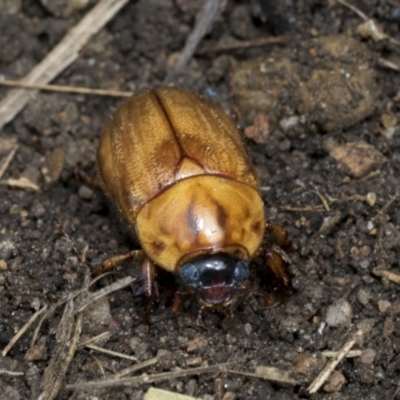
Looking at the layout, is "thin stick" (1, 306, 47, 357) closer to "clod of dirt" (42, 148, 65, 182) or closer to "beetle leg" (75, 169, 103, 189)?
"beetle leg" (75, 169, 103, 189)

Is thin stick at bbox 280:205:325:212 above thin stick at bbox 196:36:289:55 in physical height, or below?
below

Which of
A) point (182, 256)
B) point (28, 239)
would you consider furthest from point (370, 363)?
point (28, 239)

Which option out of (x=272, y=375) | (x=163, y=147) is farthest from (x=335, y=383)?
(x=163, y=147)

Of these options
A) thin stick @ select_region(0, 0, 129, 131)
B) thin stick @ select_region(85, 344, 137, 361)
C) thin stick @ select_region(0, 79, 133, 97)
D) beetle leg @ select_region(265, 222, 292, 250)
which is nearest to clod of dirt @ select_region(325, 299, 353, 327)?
beetle leg @ select_region(265, 222, 292, 250)

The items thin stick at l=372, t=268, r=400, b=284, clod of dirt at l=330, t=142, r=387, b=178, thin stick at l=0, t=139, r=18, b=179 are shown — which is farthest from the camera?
thin stick at l=0, t=139, r=18, b=179

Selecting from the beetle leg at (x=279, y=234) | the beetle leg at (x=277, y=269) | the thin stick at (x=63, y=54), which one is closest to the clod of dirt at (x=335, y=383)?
the beetle leg at (x=277, y=269)

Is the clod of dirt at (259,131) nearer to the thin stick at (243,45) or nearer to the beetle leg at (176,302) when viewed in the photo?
the thin stick at (243,45)

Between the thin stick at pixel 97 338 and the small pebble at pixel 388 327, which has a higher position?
the thin stick at pixel 97 338
